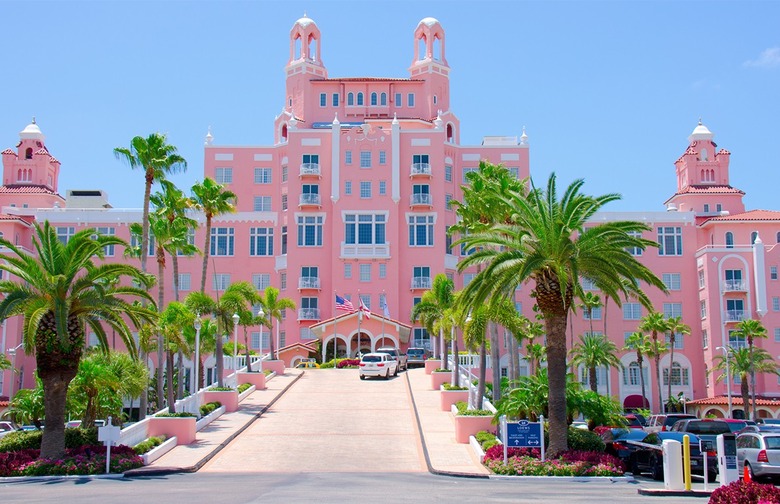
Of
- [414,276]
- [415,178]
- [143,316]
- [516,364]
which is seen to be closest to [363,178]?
[415,178]

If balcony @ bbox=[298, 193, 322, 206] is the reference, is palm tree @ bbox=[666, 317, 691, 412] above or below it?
below

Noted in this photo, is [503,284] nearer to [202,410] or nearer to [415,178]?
[202,410]

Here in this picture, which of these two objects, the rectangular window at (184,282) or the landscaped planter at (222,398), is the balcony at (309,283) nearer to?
the rectangular window at (184,282)

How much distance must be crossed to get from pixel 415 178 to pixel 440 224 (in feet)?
13.5

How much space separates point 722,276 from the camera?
69000 mm

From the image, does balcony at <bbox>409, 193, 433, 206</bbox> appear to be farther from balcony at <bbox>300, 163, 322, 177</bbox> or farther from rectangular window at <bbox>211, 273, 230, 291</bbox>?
rectangular window at <bbox>211, 273, 230, 291</bbox>

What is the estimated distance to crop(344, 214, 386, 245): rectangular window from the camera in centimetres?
7131

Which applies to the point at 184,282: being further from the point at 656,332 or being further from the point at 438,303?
the point at 656,332

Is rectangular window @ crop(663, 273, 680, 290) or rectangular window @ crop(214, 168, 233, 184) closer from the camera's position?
rectangular window @ crop(663, 273, 680, 290)

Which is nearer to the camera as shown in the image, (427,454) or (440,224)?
(427,454)


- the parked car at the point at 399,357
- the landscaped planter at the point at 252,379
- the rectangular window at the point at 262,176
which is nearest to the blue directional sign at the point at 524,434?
the landscaped planter at the point at 252,379

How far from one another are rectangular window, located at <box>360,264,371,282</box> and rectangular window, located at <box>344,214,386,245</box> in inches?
70.7

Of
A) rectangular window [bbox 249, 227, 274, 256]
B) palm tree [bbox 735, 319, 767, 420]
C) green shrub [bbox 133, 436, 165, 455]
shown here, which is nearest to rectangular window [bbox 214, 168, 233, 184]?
rectangular window [bbox 249, 227, 274, 256]

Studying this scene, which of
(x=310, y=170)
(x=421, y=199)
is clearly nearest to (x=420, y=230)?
(x=421, y=199)
